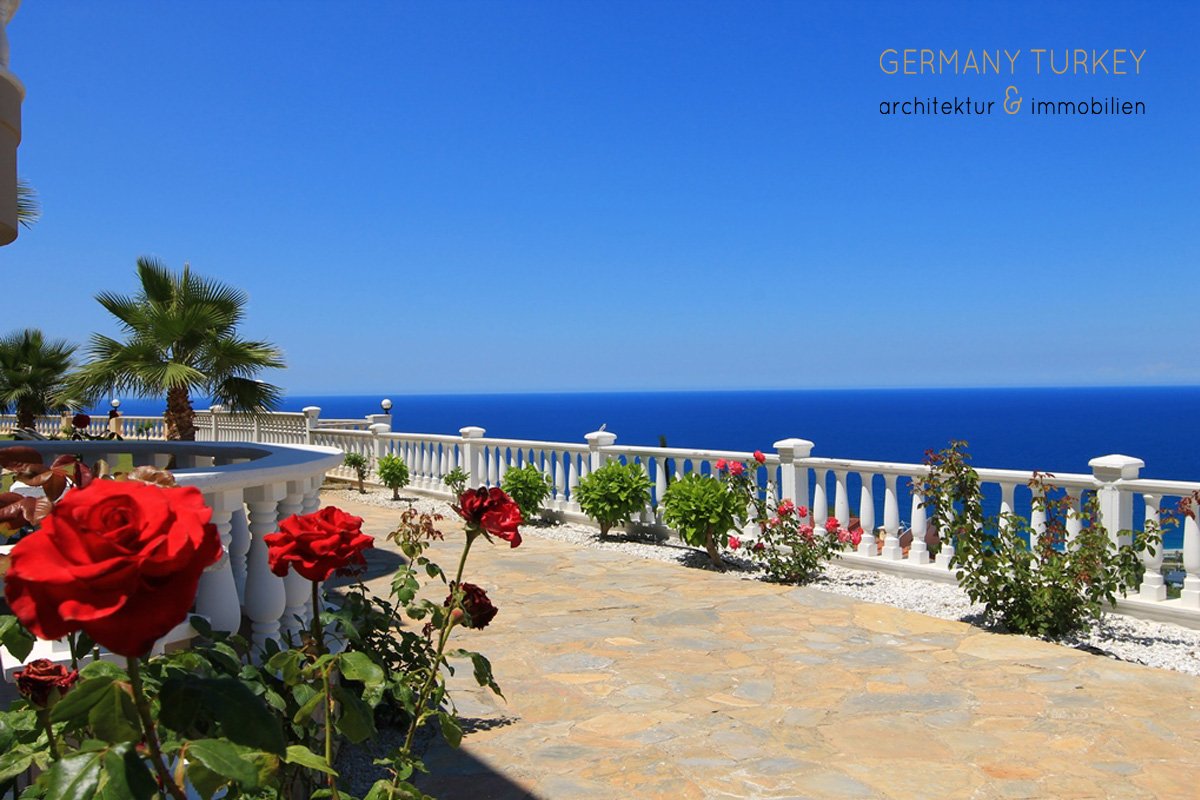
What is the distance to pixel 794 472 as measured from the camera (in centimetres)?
893

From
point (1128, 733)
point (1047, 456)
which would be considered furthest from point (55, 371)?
point (1047, 456)

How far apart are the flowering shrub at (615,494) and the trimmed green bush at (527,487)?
4.22 feet

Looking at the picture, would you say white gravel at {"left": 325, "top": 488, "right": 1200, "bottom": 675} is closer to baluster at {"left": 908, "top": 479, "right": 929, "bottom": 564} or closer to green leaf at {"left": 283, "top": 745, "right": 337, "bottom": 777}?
baluster at {"left": 908, "top": 479, "right": 929, "bottom": 564}

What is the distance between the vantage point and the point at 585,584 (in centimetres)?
813

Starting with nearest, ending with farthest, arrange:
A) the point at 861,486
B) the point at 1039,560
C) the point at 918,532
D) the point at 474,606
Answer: the point at 474,606 < the point at 1039,560 < the point at 918,532 < the point at 861,486

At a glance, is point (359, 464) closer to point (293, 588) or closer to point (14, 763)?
point (293, 588)

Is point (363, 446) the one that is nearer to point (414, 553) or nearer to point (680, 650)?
point (680, 650)

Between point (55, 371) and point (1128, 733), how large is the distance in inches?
810

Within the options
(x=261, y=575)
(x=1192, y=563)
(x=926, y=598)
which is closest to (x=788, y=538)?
(x=926, y=598)

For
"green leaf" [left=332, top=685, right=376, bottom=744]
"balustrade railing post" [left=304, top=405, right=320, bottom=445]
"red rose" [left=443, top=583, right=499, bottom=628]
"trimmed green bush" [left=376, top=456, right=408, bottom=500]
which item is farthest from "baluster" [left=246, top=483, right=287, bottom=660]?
"balustrade railing post" [left=304, top=405, right=320, bottom=445]

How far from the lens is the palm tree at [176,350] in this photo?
13.8 m

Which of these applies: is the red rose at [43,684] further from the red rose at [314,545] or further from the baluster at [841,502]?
the baluster at [841,502]

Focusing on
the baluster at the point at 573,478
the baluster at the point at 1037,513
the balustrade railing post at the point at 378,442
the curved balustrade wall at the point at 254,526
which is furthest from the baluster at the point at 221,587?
the balustrade railing post at the point at 378,442

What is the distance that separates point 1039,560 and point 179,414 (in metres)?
12.5
